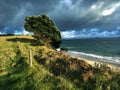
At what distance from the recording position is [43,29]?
181ft

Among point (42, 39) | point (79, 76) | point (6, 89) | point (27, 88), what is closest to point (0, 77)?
point (6, 89)

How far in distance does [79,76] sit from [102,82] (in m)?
2.50

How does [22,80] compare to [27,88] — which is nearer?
[27,88]

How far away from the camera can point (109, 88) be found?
40.2 feet

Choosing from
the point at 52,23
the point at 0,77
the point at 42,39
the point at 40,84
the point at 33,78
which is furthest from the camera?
the point at 52,23

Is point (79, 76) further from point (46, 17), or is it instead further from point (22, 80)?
point (46, 17)

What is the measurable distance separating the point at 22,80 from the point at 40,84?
225 cm

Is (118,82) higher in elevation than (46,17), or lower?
lower

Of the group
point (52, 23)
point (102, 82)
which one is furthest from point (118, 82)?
point (52, 23)

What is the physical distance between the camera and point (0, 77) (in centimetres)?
1678

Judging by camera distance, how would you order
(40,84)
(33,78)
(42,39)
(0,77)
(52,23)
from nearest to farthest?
(40,84) < (33,78) < (0,77) < (42,39) < (52,23)

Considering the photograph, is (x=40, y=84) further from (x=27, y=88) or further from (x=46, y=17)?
(x=46, y=17)

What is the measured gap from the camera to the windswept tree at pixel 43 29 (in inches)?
2144

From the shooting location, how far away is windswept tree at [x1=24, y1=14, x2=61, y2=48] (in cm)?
5447
